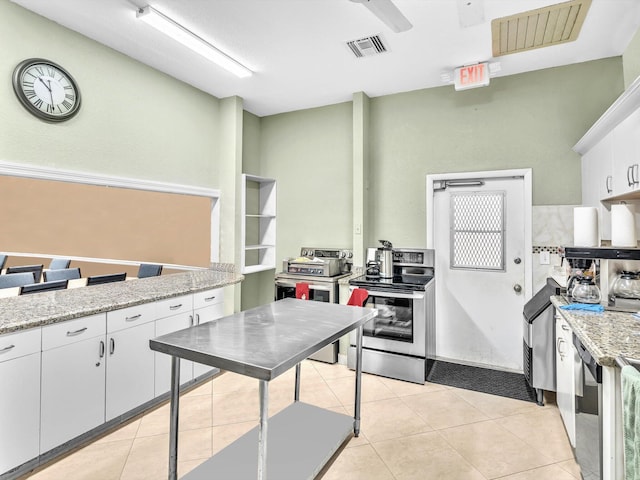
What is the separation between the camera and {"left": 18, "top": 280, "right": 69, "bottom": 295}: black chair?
246 cm

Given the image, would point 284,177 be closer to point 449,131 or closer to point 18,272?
point 449,131

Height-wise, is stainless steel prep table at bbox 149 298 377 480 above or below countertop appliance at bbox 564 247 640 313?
below

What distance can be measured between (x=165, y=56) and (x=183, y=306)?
7.55 feet

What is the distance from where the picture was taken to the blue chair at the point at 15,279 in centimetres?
242

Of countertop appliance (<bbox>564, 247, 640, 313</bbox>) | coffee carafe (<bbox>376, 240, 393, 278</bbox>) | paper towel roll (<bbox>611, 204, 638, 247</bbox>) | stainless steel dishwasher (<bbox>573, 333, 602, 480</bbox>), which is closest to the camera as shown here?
stainless steel dishwasher (<bbox>573, 333, 602, 480</bbox>)

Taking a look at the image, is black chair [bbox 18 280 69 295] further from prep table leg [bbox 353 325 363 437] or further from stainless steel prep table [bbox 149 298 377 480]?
prep table leg [bbox 353 325 363 437]

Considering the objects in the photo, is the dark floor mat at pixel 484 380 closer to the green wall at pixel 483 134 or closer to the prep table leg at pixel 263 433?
the green wall at pixel 483 134

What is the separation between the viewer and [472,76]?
3242 mm

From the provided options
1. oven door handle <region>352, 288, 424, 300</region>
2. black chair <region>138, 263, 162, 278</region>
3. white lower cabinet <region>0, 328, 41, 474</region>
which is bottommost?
white lower cabinet <region>0, 328, 41, 474</region>

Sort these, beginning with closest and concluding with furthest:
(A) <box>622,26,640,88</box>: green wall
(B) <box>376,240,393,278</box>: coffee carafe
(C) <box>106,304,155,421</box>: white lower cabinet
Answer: (C) <box>106,304,155,421</box>: white lower cabinet < (A) <box>622,26,640,88</box>: green wall < (B) <box>376,240,393,278</box>: coffee carafe

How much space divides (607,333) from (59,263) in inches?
147

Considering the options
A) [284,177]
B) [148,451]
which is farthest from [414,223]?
[148,451]

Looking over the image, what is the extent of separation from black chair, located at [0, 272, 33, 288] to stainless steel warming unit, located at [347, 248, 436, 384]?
271 centimetres

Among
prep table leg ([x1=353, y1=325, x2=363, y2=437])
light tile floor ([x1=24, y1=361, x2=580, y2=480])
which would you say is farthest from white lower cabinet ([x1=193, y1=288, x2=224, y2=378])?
prep table leg ([x1=353, y1=325, x2=363, y2=437])
